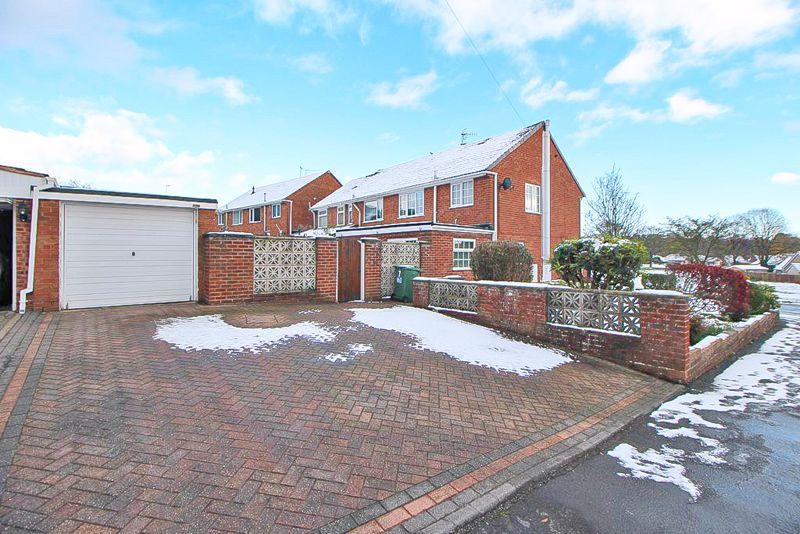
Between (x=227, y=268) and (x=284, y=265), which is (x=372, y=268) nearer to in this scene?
(x=284, y=265)

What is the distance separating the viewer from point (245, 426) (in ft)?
10.7

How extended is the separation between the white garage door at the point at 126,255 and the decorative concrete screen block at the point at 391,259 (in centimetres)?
516

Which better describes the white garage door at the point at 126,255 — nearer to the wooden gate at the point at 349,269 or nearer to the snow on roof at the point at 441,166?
the wooden gate at the point at 349,269

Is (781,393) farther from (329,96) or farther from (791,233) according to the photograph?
(791,233)

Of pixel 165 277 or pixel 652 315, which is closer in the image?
pixel 652 315

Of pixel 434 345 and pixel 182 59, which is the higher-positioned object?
pixel 182 59

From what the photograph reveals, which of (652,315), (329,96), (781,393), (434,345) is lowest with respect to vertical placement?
(781,393)

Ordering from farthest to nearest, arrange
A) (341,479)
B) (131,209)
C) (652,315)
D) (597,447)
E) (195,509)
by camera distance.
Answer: (131,209) < (652,315) < (597,447) < (341,479) < (195,509)

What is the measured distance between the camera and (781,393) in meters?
5.45

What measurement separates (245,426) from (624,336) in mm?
5801

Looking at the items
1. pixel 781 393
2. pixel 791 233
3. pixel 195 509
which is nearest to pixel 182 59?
pixel 195 509

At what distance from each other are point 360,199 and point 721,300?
18322 mm

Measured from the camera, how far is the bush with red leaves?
34.2 ft

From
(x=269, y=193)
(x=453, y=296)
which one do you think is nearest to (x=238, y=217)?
→ (x=269, y=193)
